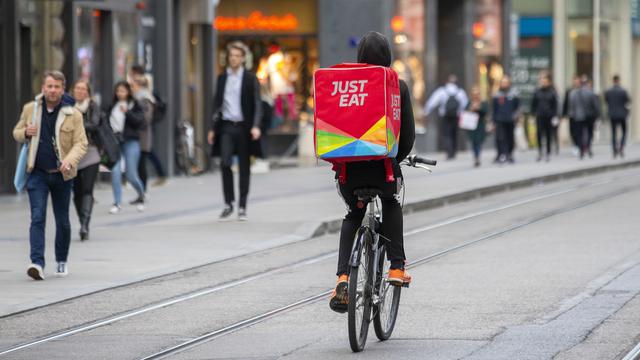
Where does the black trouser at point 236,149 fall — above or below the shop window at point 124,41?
below

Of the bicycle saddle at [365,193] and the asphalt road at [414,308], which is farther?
the asphalt road at [414,308]

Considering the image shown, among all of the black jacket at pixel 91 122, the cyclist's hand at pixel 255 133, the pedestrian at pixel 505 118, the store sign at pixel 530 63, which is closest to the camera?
the black jacket at pixel 91 122

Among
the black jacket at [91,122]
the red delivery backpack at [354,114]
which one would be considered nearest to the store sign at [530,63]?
the black jacket at [91,122]

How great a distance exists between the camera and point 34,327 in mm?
9867

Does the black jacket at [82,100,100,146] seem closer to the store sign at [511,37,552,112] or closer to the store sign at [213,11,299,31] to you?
the store sign at [213,11,299,31]

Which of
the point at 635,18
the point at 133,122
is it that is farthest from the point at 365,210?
the point at 635,18

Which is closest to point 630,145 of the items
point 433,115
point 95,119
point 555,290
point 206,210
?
point 433,115

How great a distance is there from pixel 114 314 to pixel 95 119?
593 centimetres

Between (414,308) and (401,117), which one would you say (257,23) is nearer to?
(414,308)

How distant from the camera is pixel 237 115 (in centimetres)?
1727

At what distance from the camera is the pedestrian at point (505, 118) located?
31.4 metres

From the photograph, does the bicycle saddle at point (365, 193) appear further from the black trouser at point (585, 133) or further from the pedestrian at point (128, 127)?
the black trouser at point (585, 133)

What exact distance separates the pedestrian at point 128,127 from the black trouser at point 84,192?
144 inches

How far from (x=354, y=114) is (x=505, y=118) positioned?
76.6 feet
